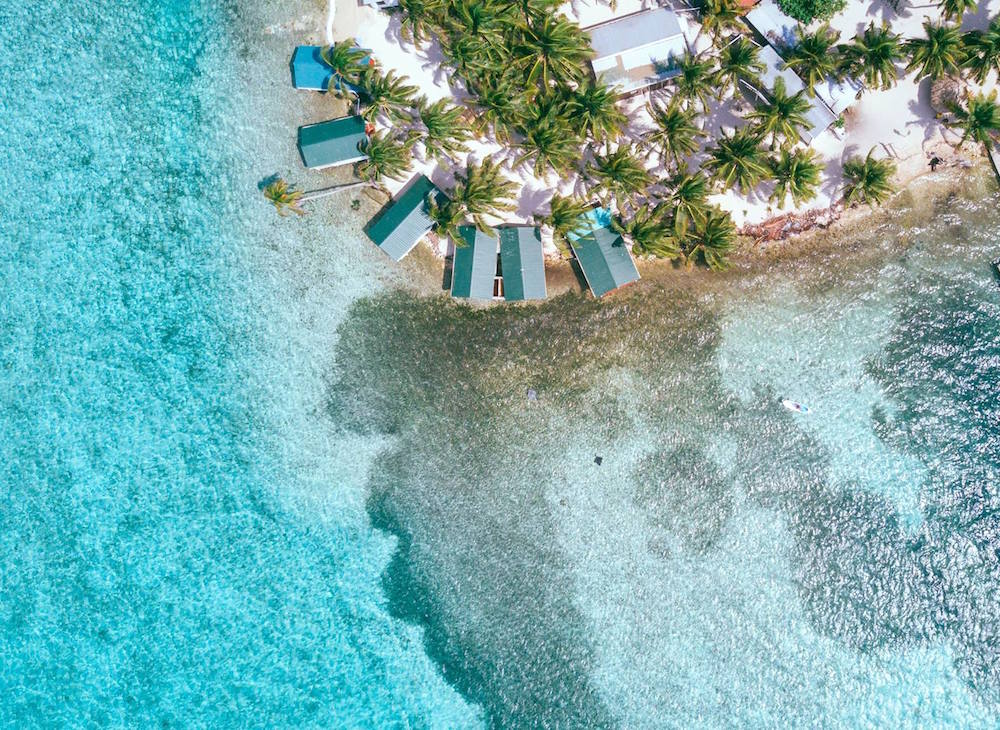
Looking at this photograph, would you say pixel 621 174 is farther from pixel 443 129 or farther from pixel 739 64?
pixel 443 129

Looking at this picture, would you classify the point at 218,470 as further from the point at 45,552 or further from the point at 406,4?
the point at 406,4

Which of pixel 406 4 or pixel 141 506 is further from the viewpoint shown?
pixel 141 506

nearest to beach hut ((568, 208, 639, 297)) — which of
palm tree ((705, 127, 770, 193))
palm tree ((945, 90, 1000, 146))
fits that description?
palm tree ((705, 127, 770, 193))

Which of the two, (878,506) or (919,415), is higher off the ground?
(919,415)

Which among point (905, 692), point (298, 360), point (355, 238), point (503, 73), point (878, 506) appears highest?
point (503, 73)

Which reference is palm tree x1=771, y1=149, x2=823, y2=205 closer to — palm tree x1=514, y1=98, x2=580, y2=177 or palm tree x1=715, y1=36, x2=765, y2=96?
palm tree x1=715, y1=36, x2=765, y2=96

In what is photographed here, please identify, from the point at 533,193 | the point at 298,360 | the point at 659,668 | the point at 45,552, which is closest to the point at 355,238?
the point at 298,360

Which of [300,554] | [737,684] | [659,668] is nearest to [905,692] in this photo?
[737,684]
